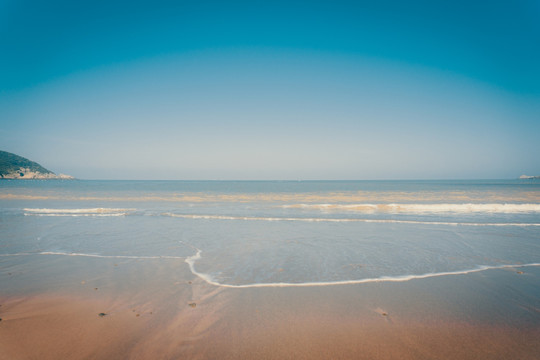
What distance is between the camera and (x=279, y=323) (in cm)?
384

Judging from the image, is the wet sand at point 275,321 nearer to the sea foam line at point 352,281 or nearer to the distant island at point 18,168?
the sea foam line at point 352,281

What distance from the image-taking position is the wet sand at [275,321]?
322 cm

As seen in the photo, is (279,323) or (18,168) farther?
(18,168)

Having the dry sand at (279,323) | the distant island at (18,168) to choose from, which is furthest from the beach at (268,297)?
the distant island at (18,168)

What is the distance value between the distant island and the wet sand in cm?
16692

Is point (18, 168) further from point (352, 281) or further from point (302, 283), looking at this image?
point (352, 281)

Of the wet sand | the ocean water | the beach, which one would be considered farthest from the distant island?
the wet sand

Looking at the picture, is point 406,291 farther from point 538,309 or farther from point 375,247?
point 375,247

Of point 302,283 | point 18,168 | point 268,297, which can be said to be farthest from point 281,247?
point 18,168

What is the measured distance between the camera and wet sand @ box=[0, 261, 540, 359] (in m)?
3.22

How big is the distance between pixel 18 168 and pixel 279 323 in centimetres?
18193

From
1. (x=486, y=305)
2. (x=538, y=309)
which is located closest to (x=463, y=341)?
(x=486, y=305)

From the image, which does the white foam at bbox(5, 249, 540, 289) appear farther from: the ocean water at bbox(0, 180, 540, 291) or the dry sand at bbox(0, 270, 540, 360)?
the dry sand at bbox(0, 270, 540, 360)

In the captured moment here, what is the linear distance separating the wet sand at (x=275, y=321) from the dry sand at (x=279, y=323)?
0.05 feet
